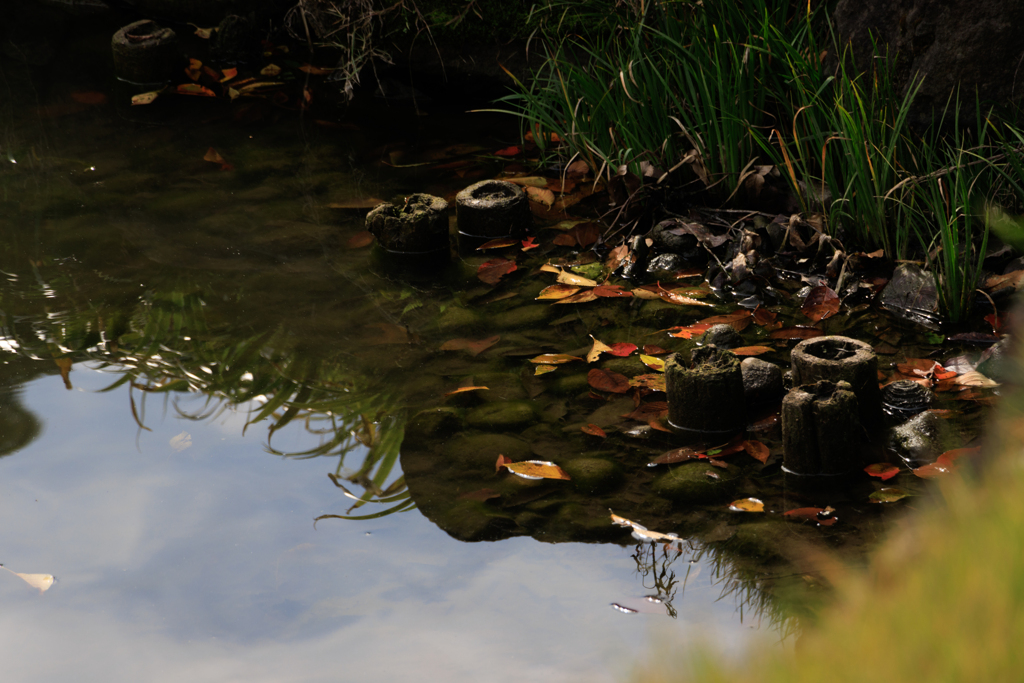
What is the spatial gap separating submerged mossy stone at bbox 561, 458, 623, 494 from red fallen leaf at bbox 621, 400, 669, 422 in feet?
0.86

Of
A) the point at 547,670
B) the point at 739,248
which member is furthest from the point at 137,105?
the point at 547,670

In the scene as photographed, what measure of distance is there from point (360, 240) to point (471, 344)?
1.05 m

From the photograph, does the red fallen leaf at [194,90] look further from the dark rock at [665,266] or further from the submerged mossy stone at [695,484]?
the submerged mossy stone at [695,484]

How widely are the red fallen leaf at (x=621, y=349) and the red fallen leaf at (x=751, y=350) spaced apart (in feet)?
1.12

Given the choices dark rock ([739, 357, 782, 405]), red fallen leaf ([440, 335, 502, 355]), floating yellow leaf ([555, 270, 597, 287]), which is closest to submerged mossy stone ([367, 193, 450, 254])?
floating yellow leaf ([555, 270, 597, 287])

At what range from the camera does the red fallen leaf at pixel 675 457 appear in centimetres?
226

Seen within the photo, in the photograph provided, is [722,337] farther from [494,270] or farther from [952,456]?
[494,270]

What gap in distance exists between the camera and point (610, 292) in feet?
10.5

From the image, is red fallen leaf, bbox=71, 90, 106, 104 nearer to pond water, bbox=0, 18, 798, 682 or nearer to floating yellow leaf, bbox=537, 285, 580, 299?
pond water, bbox=0, 18, 798, 682

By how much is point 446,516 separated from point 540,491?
0.87ft

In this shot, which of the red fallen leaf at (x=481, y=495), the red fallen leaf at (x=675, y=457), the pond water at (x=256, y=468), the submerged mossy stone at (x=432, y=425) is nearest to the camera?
the pond water at (x=256, y=468)

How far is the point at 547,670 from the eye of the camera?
1636mm

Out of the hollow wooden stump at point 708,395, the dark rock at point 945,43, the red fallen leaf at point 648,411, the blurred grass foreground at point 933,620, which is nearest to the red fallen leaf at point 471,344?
the red fallen leaf at point 648,411

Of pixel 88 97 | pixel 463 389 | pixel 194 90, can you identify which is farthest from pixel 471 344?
pixel 88 97
